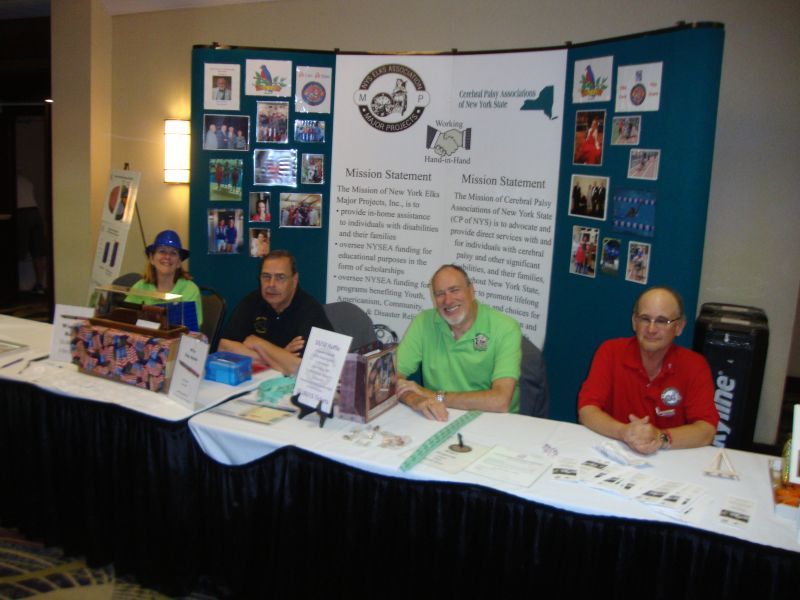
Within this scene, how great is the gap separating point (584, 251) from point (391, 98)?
154 centimetres

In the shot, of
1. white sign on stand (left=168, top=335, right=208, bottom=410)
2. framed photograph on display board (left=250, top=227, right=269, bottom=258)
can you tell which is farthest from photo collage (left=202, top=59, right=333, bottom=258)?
white sign on stand (left=168, top=335, right=208, bottom=410)

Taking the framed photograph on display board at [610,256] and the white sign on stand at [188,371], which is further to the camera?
the framed photograph on display board at [610,256]

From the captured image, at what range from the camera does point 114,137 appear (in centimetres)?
580

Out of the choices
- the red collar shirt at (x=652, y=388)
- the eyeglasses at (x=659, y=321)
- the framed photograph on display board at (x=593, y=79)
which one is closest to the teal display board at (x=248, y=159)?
the framed photograph on display board at (x=593, y=79)

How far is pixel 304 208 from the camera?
4438mm

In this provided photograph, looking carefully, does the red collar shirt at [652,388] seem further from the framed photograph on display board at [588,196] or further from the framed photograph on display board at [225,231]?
the framed photograph on display board at [225,231]

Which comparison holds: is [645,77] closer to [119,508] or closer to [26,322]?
[119,508]

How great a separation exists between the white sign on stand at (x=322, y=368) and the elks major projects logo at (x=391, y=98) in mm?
2228

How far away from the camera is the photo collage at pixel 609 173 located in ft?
10.8

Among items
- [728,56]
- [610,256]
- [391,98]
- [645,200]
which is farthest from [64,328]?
[728,56]

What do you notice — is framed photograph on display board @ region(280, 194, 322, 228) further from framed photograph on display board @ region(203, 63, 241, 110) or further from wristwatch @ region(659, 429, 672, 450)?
wristwatch @ region(659, 429, 672, 450)

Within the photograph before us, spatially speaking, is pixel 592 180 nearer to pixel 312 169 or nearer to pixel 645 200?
pixel 645 200

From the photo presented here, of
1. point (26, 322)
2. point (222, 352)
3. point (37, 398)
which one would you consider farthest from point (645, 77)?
point (26, 322)

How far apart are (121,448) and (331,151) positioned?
2518 millimetres
